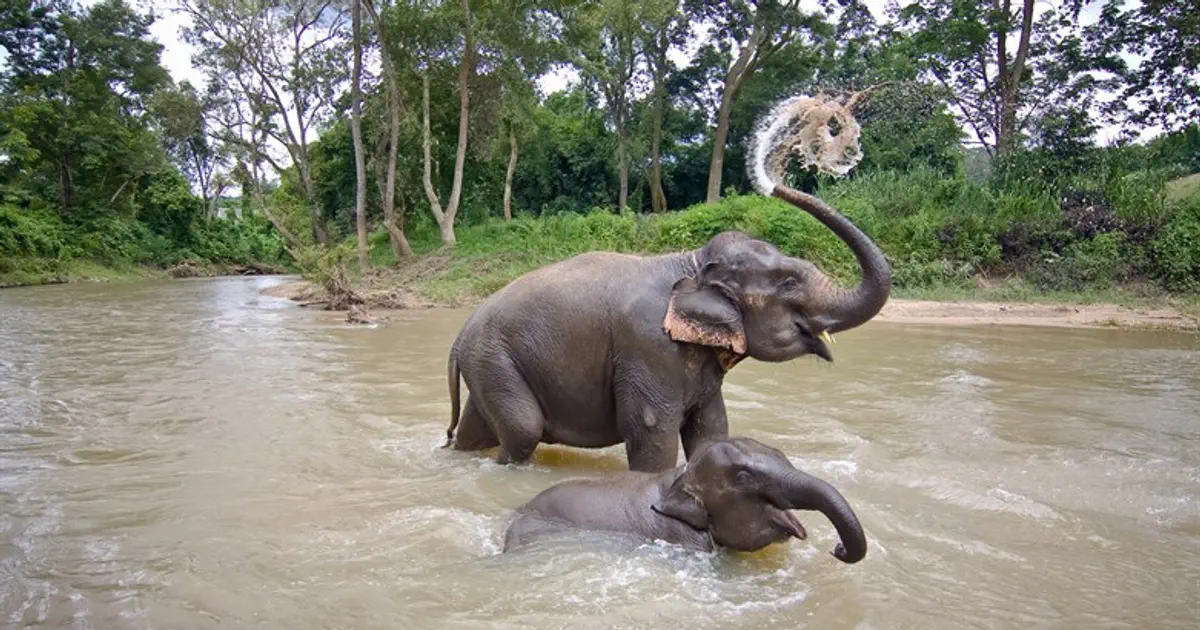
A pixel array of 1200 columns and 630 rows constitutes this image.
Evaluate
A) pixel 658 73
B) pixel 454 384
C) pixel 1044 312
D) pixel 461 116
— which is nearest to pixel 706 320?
pixel 454 384

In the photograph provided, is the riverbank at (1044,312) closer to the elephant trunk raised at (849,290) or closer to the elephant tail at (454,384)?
the elephant tail at (454,384)

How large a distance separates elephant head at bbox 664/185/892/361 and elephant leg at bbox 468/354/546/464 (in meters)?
1.07

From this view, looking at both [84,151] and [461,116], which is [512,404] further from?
[84,151]

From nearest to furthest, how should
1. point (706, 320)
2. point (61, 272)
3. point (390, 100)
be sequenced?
point (706, 320), point (390, 100), point (61, 272)

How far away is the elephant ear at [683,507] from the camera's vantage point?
12.3 ft

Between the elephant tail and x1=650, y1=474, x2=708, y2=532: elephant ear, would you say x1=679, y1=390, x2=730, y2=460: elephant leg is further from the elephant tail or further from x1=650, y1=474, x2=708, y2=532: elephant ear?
the elephant tail

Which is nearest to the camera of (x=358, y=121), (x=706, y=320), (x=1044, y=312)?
(x=706, y=320)

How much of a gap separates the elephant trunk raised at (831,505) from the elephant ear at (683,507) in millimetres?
407

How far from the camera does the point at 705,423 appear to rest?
495cm

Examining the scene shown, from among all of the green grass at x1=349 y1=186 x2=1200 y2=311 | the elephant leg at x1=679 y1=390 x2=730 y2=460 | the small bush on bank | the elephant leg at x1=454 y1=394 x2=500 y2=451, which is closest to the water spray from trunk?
the elephant leg at x1=679 y1=390 x2=730 y2=460

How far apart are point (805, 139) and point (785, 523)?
102 inches

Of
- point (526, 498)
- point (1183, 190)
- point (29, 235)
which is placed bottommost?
point (526, 498)

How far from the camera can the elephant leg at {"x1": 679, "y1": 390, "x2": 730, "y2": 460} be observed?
194 inches

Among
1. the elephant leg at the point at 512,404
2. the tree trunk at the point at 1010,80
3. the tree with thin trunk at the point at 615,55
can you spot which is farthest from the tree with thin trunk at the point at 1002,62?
the elephant leg at the point at 512,404
